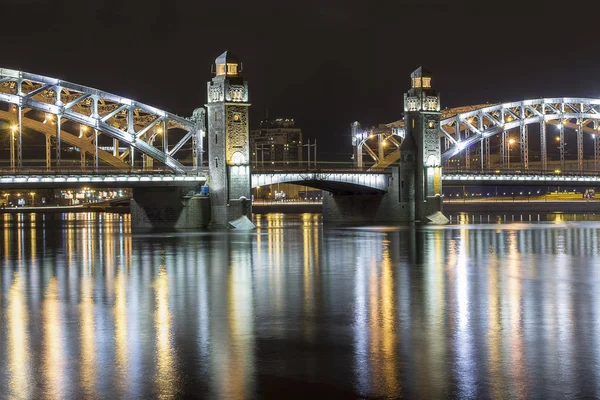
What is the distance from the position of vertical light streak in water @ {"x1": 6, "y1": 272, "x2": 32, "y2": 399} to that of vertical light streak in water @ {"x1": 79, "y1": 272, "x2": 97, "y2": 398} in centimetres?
95

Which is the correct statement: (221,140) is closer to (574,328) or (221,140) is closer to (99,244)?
(99,244)

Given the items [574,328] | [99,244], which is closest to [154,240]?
[99,244]

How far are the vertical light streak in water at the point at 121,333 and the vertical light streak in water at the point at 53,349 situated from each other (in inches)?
38.7

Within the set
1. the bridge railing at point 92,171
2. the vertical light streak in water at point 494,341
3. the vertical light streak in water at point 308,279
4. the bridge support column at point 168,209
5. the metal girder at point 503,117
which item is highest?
the metal girder at point 503,117

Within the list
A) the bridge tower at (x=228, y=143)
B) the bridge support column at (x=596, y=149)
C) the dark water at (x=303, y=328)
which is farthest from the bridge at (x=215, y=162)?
the dark water at (x=303, y=328)

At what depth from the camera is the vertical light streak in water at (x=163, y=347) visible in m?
16.2

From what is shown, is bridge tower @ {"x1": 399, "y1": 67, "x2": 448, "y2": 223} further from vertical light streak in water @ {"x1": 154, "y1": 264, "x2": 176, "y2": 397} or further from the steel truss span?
vertical light streak in water @ {"x1": 154, "y1": 264, "x2": 176, "y2": 397}

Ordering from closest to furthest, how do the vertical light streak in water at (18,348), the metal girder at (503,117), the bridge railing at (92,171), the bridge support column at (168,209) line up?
the vertical light streak in water at (18,348), the bridge railing at (92,171), the bridge support column at (168,209), the metal girder at (503,117)

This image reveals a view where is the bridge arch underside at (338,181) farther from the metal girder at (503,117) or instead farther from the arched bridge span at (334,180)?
the metal girder at (503,117)

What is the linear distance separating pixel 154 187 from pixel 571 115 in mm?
60464

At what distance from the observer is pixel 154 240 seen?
61062 mm

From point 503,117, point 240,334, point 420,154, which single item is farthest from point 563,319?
point 503,117

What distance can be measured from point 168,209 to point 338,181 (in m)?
17.9

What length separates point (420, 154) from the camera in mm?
96812
